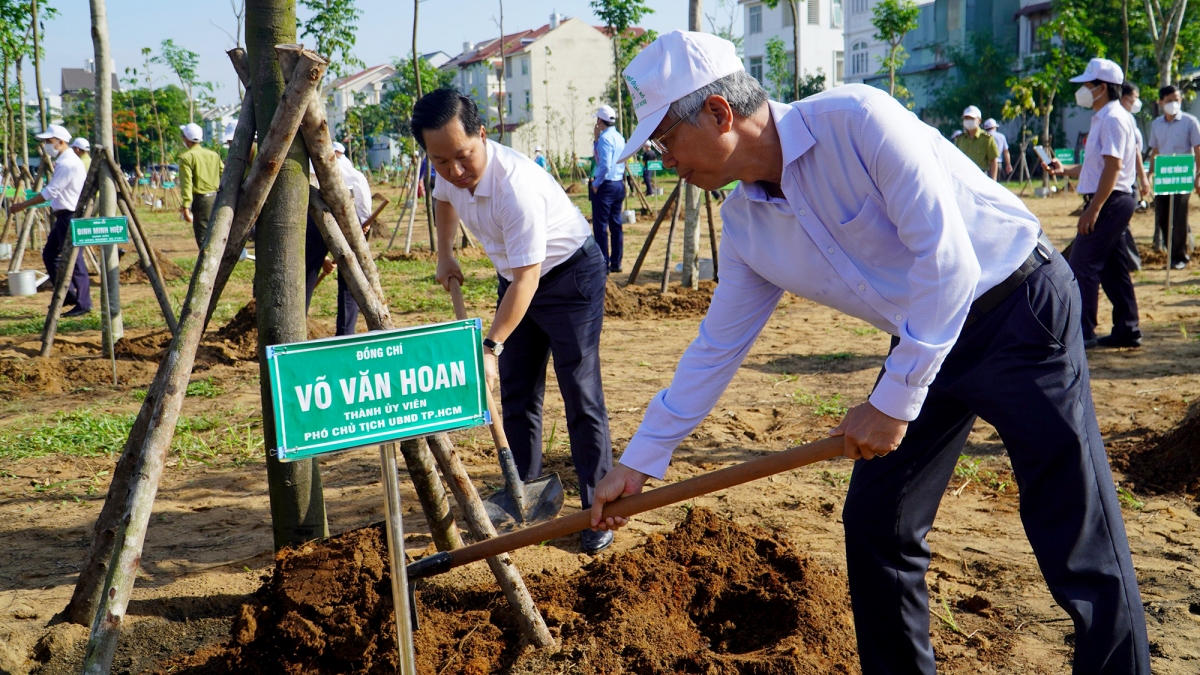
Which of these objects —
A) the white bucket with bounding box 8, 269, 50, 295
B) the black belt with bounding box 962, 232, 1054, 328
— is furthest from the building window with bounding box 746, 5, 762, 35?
the black belt with bounding box 962, 232, 1054, 328

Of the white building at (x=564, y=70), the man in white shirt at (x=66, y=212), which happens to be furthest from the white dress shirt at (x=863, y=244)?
the white building at (x=564, y=70)

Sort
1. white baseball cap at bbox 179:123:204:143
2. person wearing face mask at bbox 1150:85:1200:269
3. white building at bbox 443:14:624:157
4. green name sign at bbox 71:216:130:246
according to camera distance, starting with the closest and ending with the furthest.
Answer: green name sign at bbox 71:216:130:246, person wearing face mask at bbox 1150:85:1200:269, white baseball cap at bbox 179:123:204:143, white building at bbox 443:14:624:157

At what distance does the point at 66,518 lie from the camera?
4.42 m

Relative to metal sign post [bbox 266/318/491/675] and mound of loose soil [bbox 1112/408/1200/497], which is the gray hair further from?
mound of loose soil [bbox 1112/408/1200/497]

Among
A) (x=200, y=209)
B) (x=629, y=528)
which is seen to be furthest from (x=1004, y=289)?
(x=200, y=209)

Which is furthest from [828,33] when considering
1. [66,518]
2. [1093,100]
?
[66,518]

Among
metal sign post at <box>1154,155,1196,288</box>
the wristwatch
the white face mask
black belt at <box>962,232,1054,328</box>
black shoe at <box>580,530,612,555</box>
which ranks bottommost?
black shoe at <box>580,530,612,555</box>

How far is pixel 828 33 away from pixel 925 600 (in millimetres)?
62875

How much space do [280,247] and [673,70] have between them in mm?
1608

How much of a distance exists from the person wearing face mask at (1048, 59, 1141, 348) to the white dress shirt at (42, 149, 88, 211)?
375 inches

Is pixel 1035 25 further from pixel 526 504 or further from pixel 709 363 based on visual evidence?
pixel 709 363

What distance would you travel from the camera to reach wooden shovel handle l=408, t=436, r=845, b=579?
2219 mm

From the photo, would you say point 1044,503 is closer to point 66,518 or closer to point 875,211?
point 875,211

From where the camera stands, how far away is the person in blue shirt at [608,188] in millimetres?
11109
